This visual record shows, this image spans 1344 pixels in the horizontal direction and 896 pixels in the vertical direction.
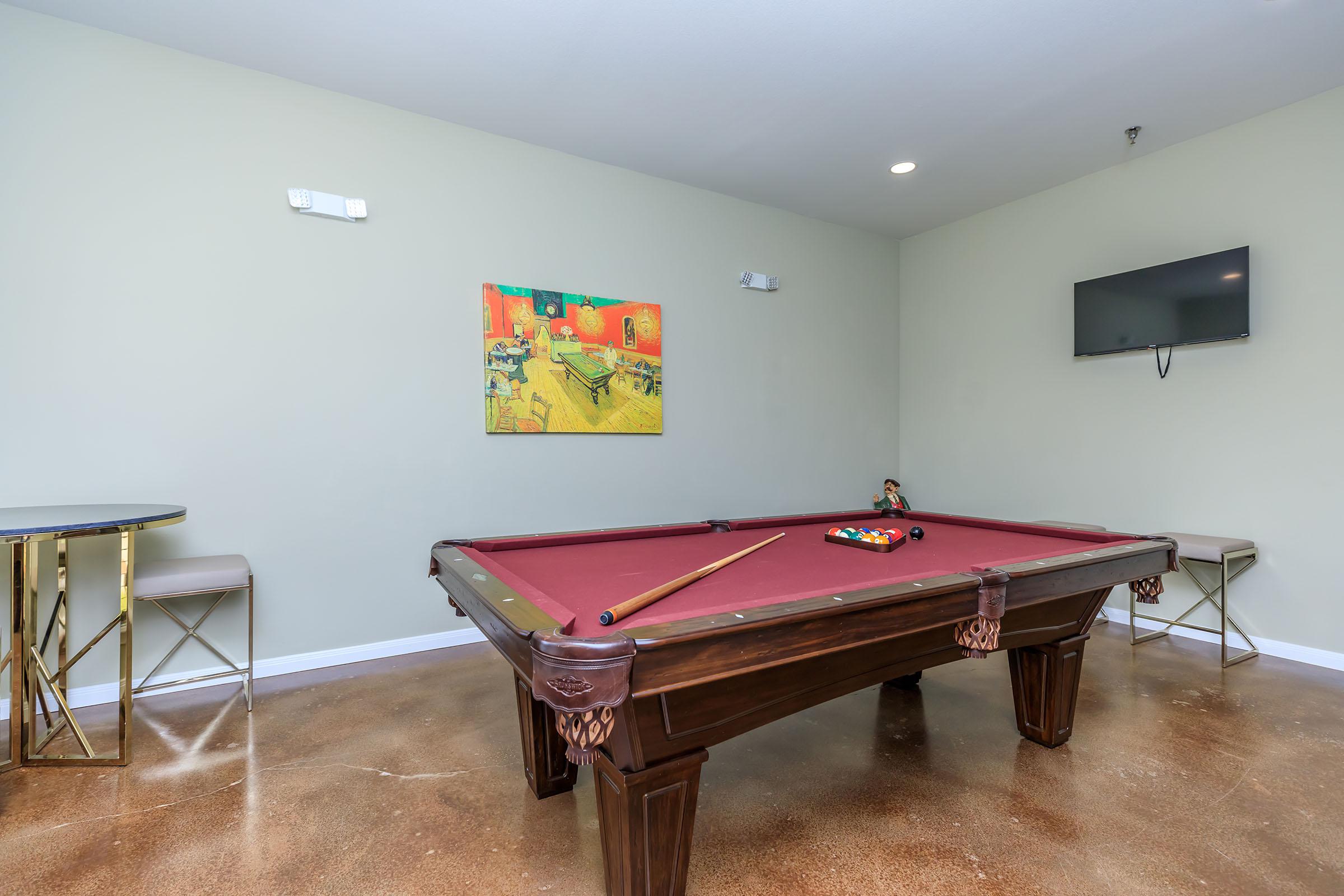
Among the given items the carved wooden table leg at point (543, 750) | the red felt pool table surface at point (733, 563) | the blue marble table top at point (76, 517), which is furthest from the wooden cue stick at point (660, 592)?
the blue marble table top at point (76, 517)

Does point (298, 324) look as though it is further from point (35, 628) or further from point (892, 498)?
point (892, 498)

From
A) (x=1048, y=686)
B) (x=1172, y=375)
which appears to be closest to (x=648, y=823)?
(x=1048, y=686)

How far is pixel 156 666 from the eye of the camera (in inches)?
107

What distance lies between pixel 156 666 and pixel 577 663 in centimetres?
273

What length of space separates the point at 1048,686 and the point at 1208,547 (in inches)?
67.4

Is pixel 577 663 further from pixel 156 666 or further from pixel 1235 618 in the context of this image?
pixel 1235 618

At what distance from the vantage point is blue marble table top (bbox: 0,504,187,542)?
1914 mm

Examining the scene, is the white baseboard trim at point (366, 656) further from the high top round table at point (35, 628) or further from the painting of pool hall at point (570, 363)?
the painting of pool hall at point (570, 363)

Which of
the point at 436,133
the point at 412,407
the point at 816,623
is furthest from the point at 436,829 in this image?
the point at 436,133

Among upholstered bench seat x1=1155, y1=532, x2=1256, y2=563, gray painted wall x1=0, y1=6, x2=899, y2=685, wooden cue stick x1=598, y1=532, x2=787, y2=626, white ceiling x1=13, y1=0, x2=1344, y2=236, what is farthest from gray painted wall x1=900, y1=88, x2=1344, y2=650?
wooden cue stick x1=598, y1=532, x2=787, y2=626

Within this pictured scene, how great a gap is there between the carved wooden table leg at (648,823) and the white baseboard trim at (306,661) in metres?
1.44

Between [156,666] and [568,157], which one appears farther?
[568,157]

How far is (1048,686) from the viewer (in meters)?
2.22

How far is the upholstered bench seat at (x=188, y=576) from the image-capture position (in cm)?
242
